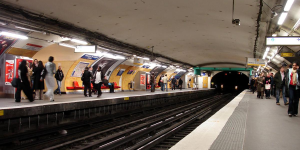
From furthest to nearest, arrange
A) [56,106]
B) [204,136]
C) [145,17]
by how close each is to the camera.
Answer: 1. [145,17]
2. [56,106]
3. [204,136]

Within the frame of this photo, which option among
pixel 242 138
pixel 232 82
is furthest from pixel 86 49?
pixel 232 82

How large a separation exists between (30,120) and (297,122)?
7.11m

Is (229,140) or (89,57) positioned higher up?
(89,57)

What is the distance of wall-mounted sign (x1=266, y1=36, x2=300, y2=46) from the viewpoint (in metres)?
8.32

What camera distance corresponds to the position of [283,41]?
27.8 feet

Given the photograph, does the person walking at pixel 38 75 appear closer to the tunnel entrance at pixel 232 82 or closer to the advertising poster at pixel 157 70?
the advertising poster at pixel 157 70

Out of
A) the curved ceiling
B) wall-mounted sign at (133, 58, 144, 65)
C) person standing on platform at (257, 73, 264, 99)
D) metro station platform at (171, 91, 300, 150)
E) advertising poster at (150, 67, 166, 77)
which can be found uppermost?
the curved ceiling

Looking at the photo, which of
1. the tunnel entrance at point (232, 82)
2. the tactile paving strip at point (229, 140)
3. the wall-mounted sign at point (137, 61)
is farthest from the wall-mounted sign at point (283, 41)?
the tunnel entrance at point (232, 82)

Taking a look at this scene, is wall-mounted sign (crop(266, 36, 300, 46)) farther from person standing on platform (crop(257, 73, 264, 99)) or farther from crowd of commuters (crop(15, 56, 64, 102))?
crowd of commuters (crop(15, 56, 64, 102))

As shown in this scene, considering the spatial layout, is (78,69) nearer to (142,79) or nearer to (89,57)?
(89,57)

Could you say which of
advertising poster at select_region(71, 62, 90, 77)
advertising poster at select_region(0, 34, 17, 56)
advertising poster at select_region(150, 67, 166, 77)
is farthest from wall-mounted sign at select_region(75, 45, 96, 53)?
advertising poster at select_region(150, 67, 166, 77)

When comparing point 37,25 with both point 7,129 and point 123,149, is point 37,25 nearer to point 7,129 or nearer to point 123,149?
point 7,129

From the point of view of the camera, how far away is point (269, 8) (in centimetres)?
744

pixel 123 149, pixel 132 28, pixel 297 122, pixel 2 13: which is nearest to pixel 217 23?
pixel 132 28
